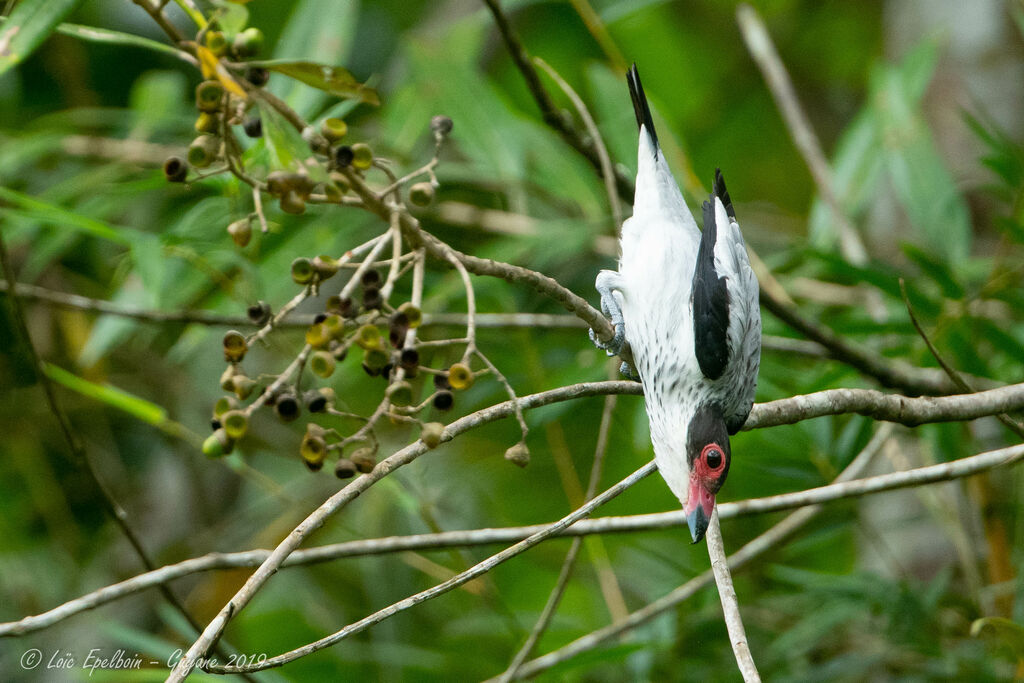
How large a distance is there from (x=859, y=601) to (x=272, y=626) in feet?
11.1

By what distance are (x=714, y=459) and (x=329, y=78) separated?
1507 millimetres

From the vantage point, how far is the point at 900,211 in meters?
5.60

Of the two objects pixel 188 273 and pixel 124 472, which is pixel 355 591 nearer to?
pixel 124 472

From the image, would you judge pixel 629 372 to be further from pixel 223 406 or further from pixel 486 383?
pixel 223 406

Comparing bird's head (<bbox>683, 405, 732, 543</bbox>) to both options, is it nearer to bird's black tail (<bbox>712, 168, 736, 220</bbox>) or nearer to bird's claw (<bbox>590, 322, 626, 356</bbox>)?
bird's claw (<bbox>590, 322, 626, 356</bbox>)

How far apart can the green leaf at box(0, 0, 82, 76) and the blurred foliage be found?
286mm

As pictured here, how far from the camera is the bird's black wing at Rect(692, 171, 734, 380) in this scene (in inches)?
104

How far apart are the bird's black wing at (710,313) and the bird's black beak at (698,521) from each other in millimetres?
426

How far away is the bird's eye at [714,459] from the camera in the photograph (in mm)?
2539

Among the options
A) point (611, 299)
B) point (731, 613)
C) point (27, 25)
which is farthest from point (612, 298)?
point (27, 25)

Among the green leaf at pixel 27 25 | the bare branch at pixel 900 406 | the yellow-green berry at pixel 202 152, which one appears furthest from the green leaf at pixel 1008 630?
the green leaf at pixel 27 25

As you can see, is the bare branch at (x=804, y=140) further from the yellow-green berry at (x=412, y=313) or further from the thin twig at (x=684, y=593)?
the yellow-green berry at (x=412, y=313)

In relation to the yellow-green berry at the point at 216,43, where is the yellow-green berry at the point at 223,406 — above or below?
below

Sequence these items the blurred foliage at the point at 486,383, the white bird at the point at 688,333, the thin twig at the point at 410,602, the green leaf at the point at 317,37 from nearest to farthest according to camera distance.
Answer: the thin twig at the point at 410,602, the white bird at the point at 688,333, the green leaf at the point at 317,37, the blurred foliage at the point at 486,383
